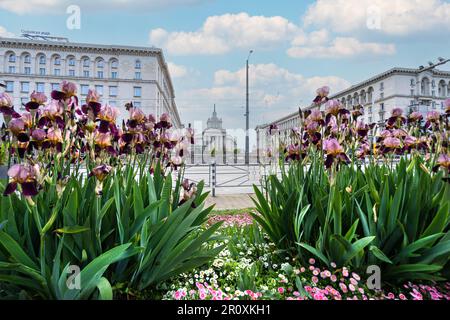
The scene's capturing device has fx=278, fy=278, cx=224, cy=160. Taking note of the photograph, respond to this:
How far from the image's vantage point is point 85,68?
153 ft

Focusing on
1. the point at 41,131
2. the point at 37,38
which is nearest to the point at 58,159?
the point at 41,131

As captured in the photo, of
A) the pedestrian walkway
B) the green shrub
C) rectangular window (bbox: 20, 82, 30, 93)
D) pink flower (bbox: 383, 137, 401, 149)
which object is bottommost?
the pedestrian walkway

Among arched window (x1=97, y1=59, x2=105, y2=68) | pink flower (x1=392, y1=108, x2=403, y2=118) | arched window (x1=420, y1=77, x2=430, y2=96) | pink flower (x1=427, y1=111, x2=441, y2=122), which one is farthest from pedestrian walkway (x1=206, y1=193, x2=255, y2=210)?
arched window (x1=97, y1=59, x2=105, y2=68)

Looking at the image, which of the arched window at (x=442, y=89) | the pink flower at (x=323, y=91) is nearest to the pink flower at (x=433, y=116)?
the pink flower at (x=323, y=91)

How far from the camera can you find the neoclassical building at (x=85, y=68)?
147 ft

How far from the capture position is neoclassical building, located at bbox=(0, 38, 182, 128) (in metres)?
44.8

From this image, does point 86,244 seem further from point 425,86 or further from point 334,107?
point 425,86

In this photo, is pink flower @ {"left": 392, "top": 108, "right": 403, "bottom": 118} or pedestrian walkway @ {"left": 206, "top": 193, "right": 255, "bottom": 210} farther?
pedestrian walkway @ {"left": 206, "top": 193, "right": 255, "bottom": 210}

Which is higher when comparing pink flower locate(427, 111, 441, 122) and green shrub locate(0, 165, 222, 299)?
pink flower locate(427, 111, 441, 122)

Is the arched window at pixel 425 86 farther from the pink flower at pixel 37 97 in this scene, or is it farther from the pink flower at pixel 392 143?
the pink flower at pixel 37 97

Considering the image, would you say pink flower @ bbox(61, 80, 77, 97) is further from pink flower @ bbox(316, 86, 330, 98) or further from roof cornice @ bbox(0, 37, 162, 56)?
roof cornice @ bbox(0, 37, 162, 56)

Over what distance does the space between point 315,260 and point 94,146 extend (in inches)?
67.0

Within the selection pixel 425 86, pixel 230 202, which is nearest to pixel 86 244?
pixel 230 202

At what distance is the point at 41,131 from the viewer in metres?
1.48
